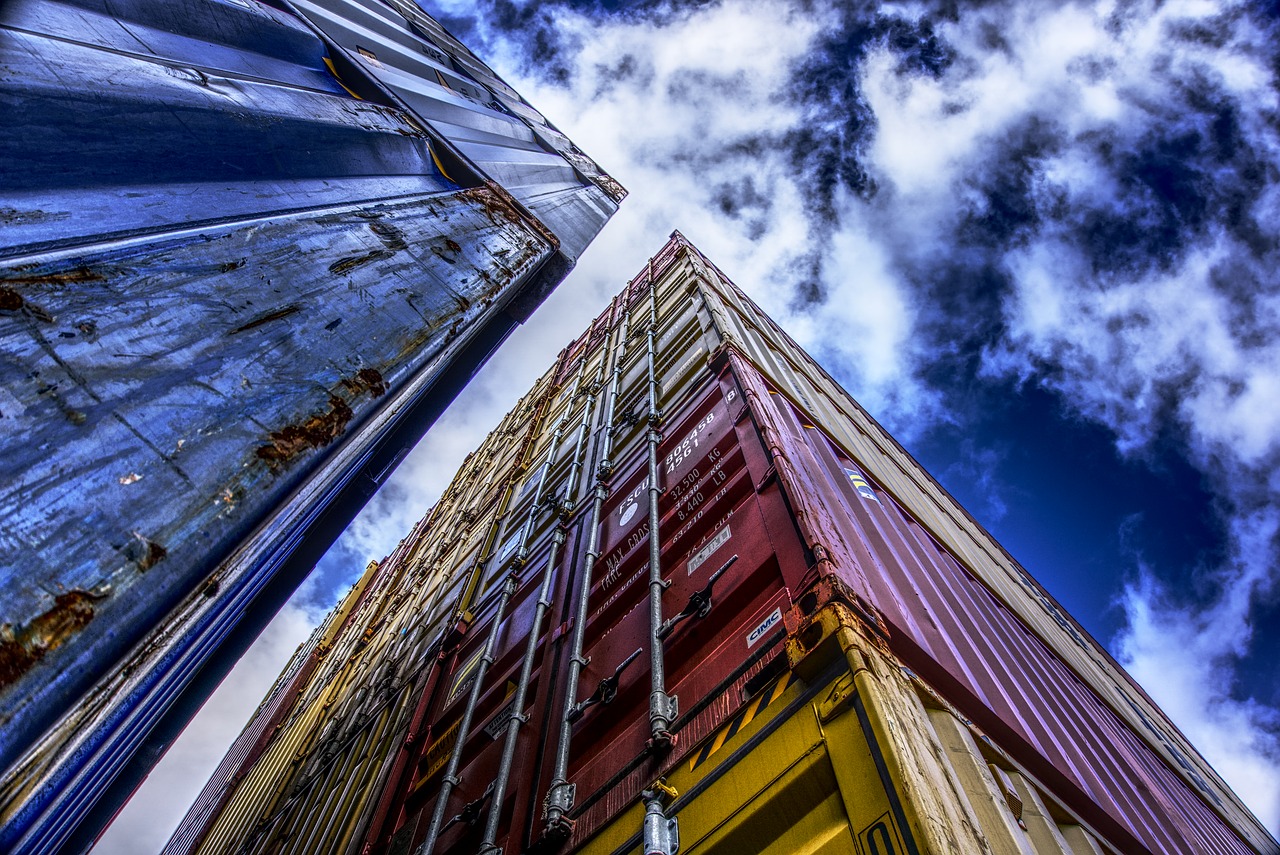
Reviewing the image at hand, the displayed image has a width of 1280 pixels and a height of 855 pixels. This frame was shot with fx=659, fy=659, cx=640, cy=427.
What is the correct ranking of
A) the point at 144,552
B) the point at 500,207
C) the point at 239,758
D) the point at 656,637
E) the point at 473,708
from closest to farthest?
the point at 144,552 → the point at 656,637 → the point at 500,207 → the point at 473,708 → the point at 239,758

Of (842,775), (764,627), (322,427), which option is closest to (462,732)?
(764,627)

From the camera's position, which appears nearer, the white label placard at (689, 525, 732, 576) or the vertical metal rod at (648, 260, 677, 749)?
the vertical metal rod at (648, 260, 677, 749)

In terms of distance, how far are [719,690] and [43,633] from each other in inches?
70.6

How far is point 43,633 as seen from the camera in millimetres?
735

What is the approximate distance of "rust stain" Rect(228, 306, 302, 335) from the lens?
4.03 ft

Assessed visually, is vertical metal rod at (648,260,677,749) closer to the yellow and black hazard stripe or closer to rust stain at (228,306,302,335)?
the yellow and black hazard stripe

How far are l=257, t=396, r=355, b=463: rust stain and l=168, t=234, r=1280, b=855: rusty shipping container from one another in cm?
135

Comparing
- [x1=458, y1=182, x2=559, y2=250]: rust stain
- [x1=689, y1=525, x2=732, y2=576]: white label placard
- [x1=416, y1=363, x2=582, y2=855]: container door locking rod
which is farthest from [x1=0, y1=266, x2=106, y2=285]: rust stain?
[x1=689, y1=525, x2=732, y2=576]: white label placard

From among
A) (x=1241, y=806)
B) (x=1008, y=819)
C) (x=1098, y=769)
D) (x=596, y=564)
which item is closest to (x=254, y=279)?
(x=1008, y=819)

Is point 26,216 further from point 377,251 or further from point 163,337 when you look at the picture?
point 377,251

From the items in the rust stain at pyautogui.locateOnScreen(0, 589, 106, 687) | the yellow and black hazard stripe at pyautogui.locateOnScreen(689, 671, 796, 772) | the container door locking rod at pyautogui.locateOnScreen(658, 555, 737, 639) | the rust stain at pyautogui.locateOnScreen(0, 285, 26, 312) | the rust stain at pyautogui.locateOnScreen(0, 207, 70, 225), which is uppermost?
the container door locking rod at pyautogui.locateOnScreen(658, 555, 737, 639)

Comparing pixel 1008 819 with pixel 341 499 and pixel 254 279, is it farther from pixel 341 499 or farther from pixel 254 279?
pixel 341 499

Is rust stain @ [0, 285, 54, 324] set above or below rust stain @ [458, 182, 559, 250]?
below

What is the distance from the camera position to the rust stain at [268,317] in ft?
4.03
